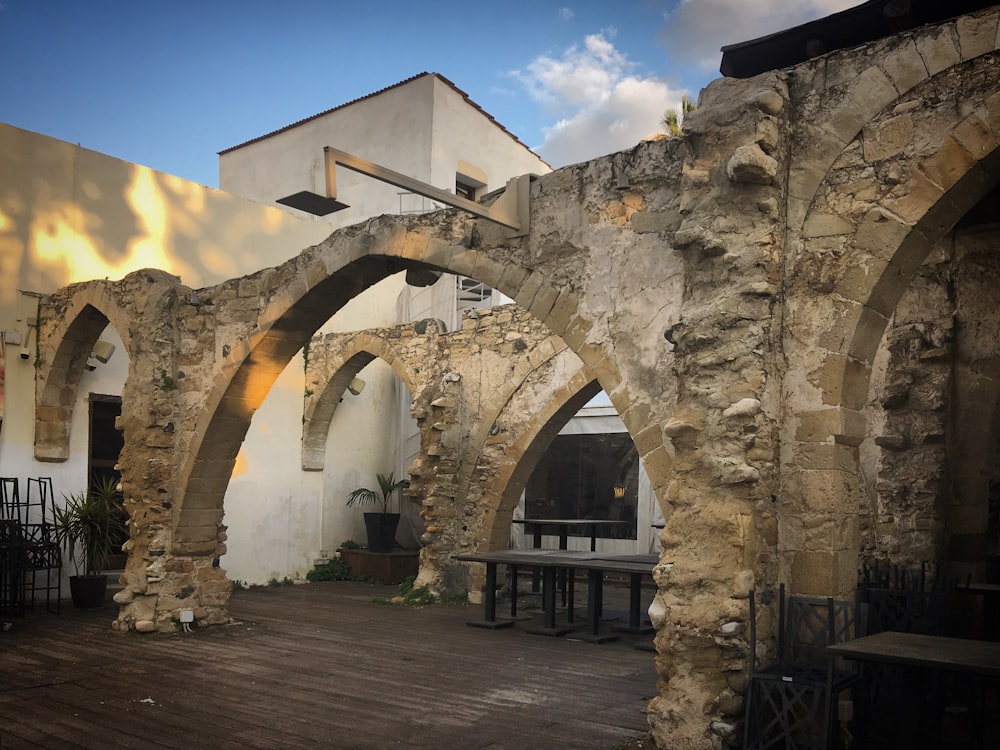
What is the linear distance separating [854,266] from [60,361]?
8135mm

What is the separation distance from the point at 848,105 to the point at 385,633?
5.57 metres

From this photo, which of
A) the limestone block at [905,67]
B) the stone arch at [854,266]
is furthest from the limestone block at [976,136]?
the limestone block at [905,67]

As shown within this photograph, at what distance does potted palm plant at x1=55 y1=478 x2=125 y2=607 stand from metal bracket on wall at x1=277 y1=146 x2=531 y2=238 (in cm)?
481

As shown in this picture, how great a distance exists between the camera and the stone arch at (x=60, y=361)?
9.28m

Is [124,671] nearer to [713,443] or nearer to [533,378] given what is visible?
[713,443]

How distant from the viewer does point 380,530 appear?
40.0 ft

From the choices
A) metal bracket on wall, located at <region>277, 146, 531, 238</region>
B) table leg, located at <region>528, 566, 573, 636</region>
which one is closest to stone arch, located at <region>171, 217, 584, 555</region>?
metal bracket on wall, located at <region>277, 146, 531, 238</region>

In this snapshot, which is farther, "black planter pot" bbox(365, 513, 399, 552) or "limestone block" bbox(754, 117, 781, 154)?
"black planter pot" bbox(365, 513, 399, 552)

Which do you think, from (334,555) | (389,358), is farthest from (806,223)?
(334,555)

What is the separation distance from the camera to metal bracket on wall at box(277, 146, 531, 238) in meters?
5.12

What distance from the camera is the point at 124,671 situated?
6219mm

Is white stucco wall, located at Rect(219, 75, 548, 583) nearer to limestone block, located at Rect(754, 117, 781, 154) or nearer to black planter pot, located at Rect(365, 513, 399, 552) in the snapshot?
→ black planter pot, located at Rect(365, 513, 399, 552)

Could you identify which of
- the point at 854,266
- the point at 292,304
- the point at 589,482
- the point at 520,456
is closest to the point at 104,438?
the point at 292,304

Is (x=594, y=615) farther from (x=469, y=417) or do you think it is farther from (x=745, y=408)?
(x=745, y=408)
